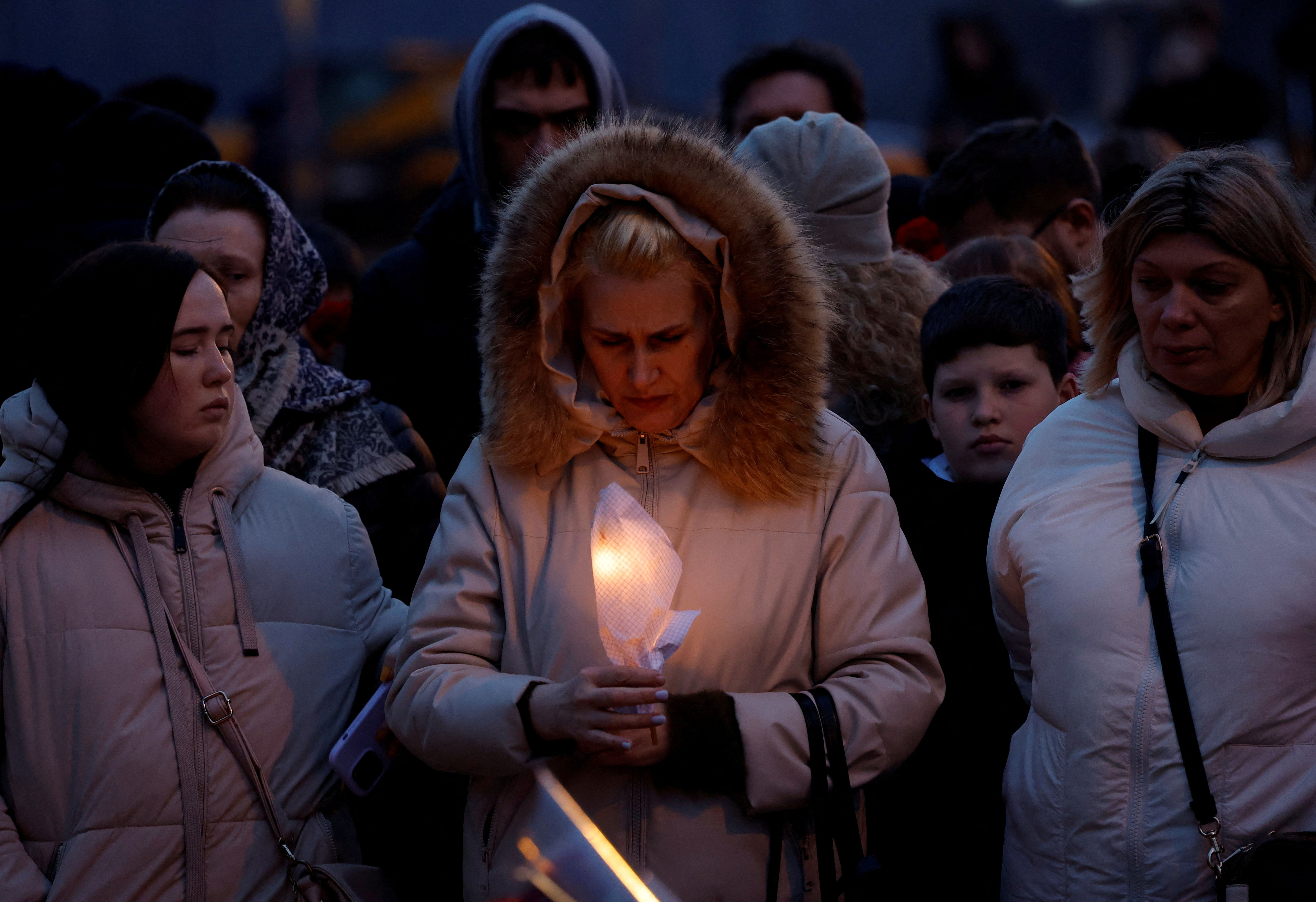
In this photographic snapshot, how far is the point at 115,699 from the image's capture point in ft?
8.64

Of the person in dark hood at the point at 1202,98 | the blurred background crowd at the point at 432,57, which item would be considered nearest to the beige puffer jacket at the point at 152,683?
the person in dark hood at the point at 1202,98

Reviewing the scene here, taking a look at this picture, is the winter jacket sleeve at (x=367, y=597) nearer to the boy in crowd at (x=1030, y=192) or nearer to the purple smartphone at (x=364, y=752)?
the purple smartphone at (x=364, y=752)

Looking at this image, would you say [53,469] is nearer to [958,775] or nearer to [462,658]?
[462,658]

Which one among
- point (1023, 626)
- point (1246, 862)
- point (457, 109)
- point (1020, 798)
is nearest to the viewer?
point (1246, 862)

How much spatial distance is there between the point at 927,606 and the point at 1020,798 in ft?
1.64

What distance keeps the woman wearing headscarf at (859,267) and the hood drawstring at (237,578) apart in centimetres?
165

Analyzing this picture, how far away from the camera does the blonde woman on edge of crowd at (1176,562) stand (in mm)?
2457

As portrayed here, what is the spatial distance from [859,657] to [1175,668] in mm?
607

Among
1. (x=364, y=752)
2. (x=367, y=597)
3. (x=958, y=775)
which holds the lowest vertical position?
(x=958, y=775)

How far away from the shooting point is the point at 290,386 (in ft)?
11.5

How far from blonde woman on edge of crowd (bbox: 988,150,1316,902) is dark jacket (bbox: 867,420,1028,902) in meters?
0.15

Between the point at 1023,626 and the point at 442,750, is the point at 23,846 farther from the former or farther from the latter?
the point at 1023,626

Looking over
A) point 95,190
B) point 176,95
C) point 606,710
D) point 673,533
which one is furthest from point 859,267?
point 176,95

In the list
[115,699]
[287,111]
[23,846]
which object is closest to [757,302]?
[115,699]
